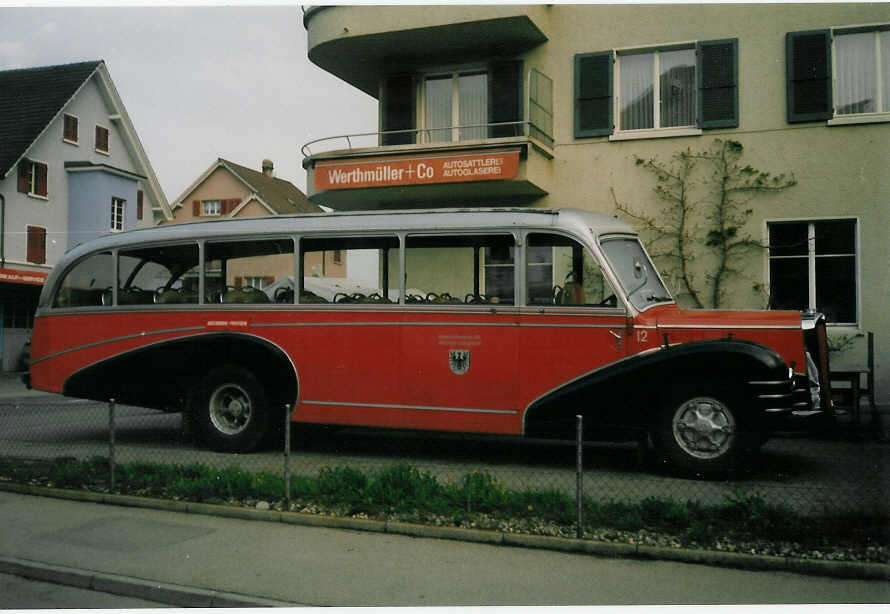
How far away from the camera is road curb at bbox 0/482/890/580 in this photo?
211 inches

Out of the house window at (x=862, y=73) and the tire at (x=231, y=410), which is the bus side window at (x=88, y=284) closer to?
the tire at (x=231, y=410)

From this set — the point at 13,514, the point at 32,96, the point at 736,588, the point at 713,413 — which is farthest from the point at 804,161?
the point at 32,96

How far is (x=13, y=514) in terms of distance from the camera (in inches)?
282

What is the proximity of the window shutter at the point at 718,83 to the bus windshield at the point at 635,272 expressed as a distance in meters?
5.96

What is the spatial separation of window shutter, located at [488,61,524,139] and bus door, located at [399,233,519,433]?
23.2 feet

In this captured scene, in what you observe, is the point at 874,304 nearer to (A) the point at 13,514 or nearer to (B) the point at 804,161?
(B) the point at 804,161

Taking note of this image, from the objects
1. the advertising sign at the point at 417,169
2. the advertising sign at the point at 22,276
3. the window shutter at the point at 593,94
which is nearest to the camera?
the advertising sign at the point at 417,169

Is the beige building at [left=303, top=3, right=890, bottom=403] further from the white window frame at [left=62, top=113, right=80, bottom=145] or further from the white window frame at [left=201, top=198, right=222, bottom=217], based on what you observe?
the white window frame at [left=62, top=113, right=80, bottom=145]

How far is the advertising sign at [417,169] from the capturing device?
48.2 ft

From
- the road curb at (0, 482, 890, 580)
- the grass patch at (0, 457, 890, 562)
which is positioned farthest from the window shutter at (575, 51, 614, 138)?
the road curb at (0, 482, 890, 580)

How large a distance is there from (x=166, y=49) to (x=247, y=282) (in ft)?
9.72

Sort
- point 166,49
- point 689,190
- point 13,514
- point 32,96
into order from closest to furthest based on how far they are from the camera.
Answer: point 13,514 → point 166,49 → point 689,190 → point 32,96

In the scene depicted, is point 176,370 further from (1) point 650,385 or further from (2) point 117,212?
(2) point 117,212

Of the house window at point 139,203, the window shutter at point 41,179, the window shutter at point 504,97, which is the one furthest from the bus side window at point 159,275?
the house window at point 139,203
